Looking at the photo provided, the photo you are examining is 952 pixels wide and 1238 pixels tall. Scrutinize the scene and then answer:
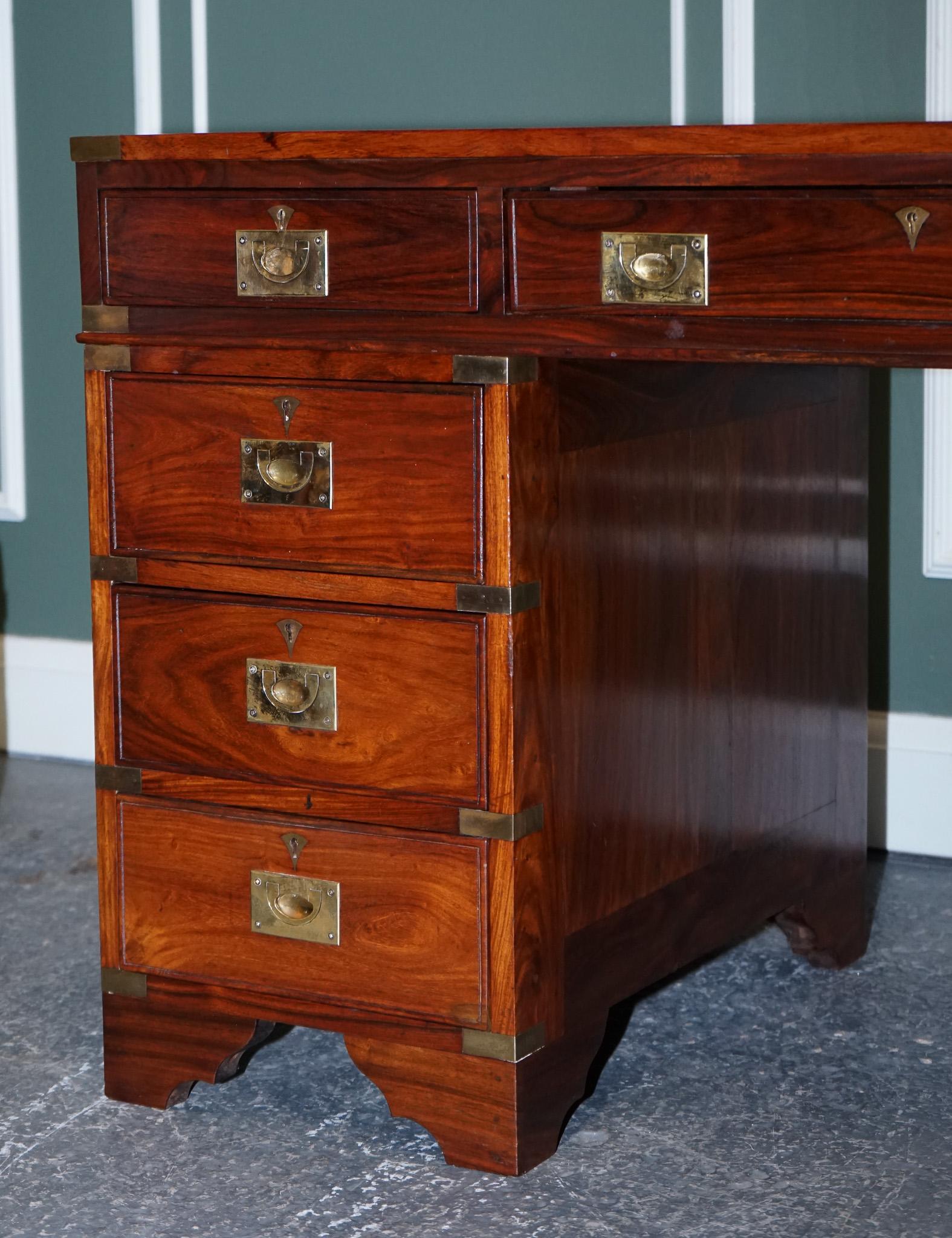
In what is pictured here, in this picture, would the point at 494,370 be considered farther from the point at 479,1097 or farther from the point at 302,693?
the point at 479,1097

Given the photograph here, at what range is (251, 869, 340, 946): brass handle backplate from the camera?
5.45ft

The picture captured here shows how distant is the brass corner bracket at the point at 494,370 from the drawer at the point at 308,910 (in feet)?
1.28

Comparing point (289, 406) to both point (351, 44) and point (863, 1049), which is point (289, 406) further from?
point (351, 44)

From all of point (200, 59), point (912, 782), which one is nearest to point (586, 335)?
point (912, 782)

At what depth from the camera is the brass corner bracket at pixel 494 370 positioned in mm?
1530

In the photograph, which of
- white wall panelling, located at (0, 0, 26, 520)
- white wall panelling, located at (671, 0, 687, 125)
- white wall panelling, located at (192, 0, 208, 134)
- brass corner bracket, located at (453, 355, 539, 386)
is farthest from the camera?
white wall panelling, located at (0, 0, 26, 520)

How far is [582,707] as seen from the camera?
167 cm

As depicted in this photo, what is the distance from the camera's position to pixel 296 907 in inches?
65.9

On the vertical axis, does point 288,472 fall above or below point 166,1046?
above

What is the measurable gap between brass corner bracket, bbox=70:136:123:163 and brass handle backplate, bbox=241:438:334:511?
0.29 meters

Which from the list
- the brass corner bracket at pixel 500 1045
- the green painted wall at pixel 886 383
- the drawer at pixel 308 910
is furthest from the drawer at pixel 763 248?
the green painted wall at pixel 886 383

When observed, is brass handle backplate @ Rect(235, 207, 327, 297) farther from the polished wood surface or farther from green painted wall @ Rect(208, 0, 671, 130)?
green painted wall @ Rect(208, 0, 671, 130)

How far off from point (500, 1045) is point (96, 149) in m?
0.88

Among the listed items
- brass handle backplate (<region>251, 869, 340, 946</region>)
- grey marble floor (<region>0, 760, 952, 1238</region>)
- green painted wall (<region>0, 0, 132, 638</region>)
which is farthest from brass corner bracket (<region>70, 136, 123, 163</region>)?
green painted wall (<region>0, 0, 132, 638</region>)
